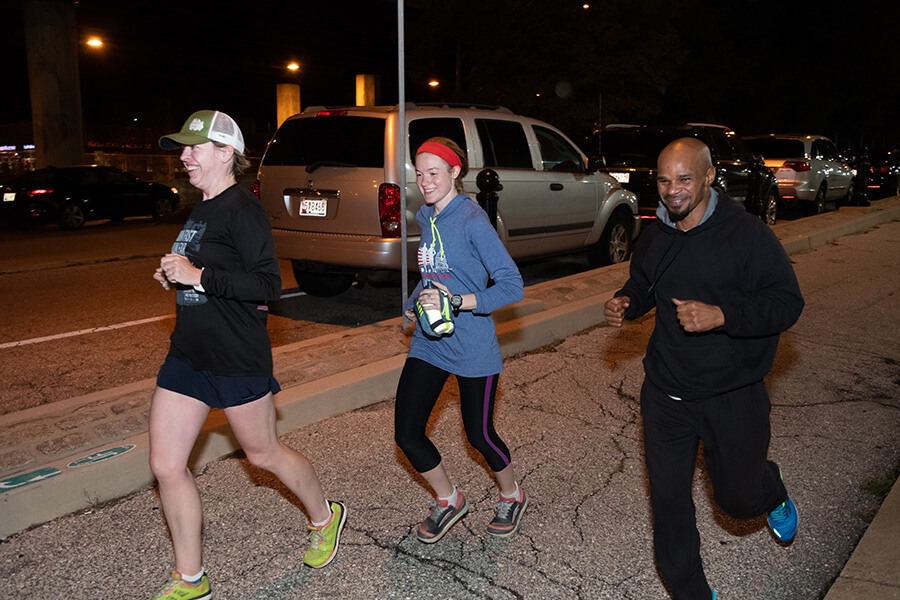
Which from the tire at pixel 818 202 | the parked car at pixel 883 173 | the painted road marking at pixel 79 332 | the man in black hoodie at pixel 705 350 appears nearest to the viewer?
the man in black hoodie at pixel 705 350

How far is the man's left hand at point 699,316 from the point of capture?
281cm

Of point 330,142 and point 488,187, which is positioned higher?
point 330,142

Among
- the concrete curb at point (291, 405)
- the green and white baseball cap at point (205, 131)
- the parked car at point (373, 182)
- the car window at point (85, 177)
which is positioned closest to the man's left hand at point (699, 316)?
the green and white baseball cap at point (205, 131)

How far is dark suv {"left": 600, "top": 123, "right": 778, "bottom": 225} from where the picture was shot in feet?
44.1

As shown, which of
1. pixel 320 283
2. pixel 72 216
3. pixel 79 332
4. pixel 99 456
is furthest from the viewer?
pixel 72 216

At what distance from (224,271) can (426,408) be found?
110 centimetres

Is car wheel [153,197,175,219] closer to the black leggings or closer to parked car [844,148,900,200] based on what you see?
the black leggings

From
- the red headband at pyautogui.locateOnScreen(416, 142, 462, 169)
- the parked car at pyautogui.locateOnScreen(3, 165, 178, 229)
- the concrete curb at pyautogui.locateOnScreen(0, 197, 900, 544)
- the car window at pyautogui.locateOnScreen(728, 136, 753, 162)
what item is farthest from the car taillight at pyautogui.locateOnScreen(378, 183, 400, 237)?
the parked car at pyautogui.locateOnScreen(3, 165, 178, 229)

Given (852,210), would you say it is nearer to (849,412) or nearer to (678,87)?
(849,412)

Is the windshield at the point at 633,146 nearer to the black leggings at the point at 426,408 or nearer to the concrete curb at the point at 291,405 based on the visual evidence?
the concrete curb at the point at 291,405

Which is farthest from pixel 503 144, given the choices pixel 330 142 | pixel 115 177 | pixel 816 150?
pixel 115 177

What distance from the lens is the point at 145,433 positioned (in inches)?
180

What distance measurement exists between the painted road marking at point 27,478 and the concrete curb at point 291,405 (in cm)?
3

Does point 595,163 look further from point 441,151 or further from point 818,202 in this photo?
point 818,202
